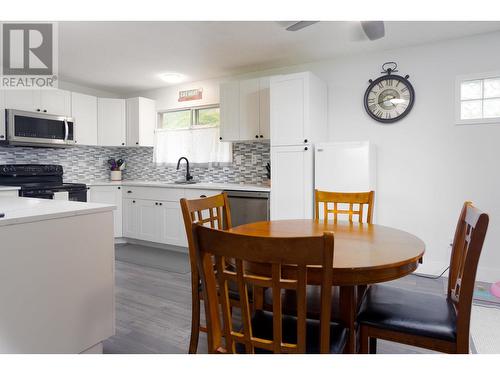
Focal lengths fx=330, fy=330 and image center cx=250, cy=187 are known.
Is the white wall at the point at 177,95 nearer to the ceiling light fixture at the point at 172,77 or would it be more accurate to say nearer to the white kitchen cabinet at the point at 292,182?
the ceiling light fixture at the point at 172,77

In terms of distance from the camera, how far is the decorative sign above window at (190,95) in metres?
5.00

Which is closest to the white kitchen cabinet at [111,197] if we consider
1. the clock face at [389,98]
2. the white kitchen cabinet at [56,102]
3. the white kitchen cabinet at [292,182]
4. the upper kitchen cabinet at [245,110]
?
the white kitchen cabinet at [56,102]

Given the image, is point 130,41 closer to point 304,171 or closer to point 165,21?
point 165,21

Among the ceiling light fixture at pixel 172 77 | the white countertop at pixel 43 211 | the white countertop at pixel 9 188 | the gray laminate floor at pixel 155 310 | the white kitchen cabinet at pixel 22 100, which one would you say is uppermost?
the ceiling light fixture at pixel 172 77

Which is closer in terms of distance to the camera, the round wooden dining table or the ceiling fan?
the round wooden dining table

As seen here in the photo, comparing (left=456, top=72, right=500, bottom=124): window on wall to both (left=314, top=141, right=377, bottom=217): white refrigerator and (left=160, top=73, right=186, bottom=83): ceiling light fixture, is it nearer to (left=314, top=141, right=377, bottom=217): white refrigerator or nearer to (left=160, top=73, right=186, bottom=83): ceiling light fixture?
(left=314, top=141, right=377, bottom=217): white refrigerator

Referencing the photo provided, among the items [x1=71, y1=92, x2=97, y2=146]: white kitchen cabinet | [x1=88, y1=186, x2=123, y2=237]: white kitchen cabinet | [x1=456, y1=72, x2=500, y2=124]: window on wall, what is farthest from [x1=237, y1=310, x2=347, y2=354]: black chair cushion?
[x1=71, y1=92, x2=97, y2=146]: white kitchen cabinet

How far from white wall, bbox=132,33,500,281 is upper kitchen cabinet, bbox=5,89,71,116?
3.78 m

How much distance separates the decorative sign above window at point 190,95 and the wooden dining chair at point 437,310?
4.10m

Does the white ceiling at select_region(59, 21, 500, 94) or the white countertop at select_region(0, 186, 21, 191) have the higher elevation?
the white ceiling at select_region(59, 21, 500, 94)

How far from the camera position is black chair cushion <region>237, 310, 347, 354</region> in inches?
46.3

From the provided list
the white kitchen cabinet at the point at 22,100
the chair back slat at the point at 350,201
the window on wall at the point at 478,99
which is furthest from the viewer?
the white kitchen cabinet at the point at 22,100

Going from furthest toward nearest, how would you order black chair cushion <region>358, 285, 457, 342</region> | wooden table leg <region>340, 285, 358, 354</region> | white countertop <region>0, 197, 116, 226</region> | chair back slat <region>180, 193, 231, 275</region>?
1. chair back slat <region>180, 193, 231, 275</region>
2. white countertop <region>0, 197, 116, 226</region>
3. wooden table leg <region>340, 285, 358, 354</region>
4. black chair cushion <region>358, 285, 457, 342</region>

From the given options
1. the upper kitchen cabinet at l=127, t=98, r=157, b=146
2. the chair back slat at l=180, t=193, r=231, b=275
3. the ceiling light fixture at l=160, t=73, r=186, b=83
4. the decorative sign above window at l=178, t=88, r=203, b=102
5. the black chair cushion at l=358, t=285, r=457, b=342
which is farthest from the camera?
the upper kitchen cabinet at l=127, t=98, r=157, b=146
